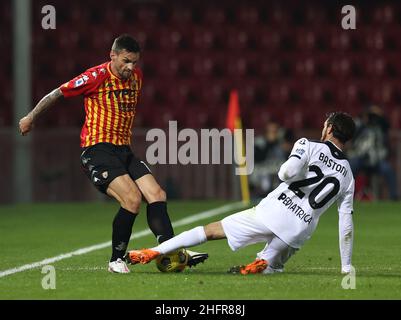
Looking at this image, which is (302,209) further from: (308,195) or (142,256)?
A: (142,256)

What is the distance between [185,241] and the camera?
26.1 ft

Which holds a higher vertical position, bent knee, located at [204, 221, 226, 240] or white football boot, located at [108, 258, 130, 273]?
bent knee, located at [204, 221, 226, 240]

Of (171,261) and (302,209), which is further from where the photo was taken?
→ (171,261)

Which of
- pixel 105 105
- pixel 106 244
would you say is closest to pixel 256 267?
pixel 105 105

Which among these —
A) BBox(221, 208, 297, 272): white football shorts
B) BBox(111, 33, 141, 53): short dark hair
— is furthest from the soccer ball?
BBox(111, 33, 141, 53): short dark hair

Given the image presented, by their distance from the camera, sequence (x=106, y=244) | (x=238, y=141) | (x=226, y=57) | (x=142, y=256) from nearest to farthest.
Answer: (x=142, y=256) < (x=106, y=244) < (x=238, y=141) < (x=226, y=57)

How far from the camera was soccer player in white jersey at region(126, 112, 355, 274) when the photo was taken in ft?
25.7

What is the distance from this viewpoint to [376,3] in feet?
71.7

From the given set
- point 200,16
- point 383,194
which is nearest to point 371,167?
point 383,194

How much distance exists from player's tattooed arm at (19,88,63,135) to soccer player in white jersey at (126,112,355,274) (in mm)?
1245

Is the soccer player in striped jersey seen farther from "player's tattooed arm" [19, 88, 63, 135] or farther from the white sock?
the white sock

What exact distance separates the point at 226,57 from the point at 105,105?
13035mm

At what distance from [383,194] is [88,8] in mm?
6658

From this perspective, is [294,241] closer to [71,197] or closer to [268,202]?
[268,202]
